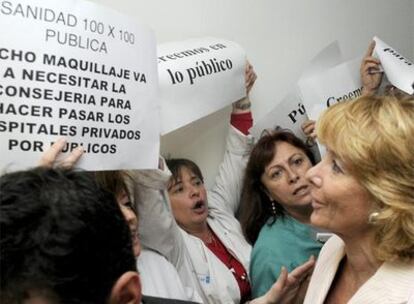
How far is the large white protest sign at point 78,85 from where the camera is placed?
0.84m

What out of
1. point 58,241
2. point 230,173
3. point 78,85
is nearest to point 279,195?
point 230,173

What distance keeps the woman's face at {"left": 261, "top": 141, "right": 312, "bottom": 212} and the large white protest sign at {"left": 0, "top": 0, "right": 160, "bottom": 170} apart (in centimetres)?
77

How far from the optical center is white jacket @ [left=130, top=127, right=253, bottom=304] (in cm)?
123

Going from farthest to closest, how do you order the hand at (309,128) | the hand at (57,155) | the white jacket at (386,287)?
the hand at (309,128) → the white jacket at (386,287) → the hand at (57,155)

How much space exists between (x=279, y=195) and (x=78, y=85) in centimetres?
97

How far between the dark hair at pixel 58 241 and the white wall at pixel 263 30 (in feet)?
3.21

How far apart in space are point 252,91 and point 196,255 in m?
0.64

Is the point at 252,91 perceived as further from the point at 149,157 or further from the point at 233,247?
the point at 149,157

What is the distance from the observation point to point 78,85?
2.96 ft

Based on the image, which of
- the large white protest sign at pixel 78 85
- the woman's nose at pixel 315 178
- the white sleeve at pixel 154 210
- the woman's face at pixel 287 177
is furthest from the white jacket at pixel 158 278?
the woman's face at pixel 287 177

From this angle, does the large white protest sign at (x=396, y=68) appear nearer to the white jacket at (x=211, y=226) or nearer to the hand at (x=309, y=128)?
the hand at (x=309, y=128)

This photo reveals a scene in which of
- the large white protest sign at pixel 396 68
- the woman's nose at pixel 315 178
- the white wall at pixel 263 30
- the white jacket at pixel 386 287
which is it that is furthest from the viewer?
the white wall at pixel 263 30

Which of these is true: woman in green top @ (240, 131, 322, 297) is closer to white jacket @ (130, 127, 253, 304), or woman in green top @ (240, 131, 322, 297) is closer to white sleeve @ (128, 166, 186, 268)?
white jacket @ (130, 127, 253, 304)

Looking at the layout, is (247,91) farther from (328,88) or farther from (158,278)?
(158,278)
